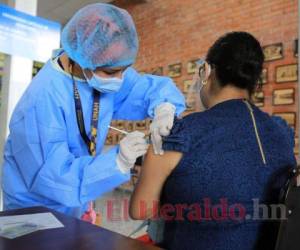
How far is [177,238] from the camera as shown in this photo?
1.04 meters

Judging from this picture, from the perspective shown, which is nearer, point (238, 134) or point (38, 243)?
point (38, 243)

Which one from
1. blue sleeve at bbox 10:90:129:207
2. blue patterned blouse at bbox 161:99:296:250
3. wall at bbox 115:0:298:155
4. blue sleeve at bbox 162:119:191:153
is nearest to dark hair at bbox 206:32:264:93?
blue patterned blouse at bbox 161:99:296:250

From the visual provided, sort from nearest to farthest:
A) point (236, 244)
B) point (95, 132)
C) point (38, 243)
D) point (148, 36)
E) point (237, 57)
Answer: point (38, 243) < point (236, 244) < point (237, 57) < point (95, 132) < point (148, 36)

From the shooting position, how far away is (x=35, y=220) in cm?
94

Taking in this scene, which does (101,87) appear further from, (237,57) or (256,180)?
(256,180)

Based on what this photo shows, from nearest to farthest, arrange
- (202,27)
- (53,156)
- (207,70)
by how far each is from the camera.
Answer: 1. (53,156)
2. (207,70)
3. (202,27)

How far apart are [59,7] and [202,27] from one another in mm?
2444

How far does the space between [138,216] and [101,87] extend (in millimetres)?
520

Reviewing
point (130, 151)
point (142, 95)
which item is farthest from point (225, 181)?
point (142, 95)

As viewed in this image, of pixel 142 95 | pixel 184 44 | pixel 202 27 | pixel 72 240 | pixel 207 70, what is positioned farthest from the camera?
pixel 184 44

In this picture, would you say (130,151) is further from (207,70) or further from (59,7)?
(59,7)

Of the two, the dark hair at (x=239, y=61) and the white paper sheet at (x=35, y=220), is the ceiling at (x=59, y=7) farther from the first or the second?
the white paper sheet at (x=35, y=220)

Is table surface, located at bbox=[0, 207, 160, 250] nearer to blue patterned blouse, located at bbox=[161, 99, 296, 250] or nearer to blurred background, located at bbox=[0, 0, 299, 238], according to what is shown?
blue patterned blouse, located at bbox=[161, 99, 296, 250]

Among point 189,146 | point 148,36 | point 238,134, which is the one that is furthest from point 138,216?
point 148,36
